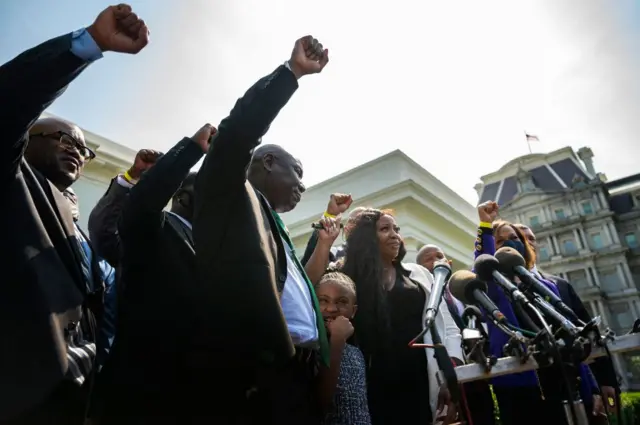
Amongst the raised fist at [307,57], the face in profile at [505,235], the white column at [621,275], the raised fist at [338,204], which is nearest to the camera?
the raised fist at [307,57]

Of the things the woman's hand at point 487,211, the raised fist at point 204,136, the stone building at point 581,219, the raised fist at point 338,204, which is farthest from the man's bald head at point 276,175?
the stone building at point 581,219

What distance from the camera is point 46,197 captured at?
4.10 feet

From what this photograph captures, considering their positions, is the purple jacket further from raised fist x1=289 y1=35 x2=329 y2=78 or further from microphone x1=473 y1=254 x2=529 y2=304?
raised fist x1=289 y1=35 x2=329 y2=78

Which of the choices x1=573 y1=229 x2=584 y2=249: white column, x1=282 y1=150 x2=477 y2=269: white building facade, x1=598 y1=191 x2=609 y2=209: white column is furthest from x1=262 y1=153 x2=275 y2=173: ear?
x1=598 y1=191 x2=609 y2=209: white column

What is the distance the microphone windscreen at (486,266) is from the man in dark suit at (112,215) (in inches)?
73.9

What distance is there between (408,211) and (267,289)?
11.0 m

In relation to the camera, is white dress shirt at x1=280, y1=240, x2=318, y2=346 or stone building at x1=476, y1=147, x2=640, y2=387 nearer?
white dress shirt at x1=280, y1=240, x2=318, y2=346

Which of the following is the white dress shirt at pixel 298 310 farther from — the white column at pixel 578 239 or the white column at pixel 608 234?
the white column at pixel 608 234

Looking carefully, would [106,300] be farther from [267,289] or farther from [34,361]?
[267,289]

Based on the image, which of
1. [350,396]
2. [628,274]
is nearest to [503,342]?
[350,396]

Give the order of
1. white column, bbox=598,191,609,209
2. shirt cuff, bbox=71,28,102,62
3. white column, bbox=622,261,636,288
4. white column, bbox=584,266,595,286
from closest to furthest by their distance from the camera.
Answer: shirt cuff, bbox=71,28,102,62
white column, bbox=622,261,636,288
white column, bbox=584,266,595,286
white column, bbox=598,191,609,209

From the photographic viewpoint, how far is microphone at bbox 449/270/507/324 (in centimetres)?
A: 201

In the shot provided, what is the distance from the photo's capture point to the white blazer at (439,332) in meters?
2.26

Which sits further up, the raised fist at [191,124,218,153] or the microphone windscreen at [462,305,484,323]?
the raised fist at [191,124,218,153]
